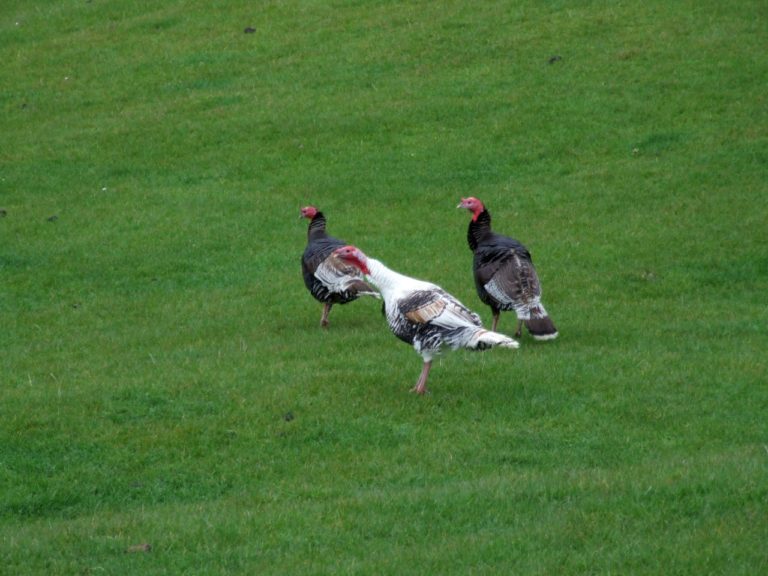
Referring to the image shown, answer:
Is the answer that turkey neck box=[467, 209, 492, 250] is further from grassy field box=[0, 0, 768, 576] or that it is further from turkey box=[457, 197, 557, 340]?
grassy field box=[0, 0, 768, 576]

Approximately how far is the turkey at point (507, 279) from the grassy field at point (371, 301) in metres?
0.37

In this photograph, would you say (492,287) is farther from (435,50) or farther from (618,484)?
(435,50)

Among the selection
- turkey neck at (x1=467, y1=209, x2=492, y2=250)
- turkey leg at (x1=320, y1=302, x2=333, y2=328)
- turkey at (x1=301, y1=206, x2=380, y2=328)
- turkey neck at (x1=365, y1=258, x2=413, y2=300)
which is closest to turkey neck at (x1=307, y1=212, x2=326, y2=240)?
turkey at (x1=301, y1=206, x2=380, y2=328)

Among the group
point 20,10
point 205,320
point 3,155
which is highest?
point 20,10

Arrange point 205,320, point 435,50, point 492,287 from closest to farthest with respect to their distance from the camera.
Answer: point 492,287
point 205,320
point 435,50

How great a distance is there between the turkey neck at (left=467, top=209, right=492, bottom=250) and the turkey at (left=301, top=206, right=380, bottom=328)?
1.50 metres

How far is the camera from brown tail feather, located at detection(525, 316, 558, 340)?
15.0 m

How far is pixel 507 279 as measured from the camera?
15164 millimetres

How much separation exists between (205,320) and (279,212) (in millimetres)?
5815

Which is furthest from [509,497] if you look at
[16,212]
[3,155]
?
[3,155]

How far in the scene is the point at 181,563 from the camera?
8625mm

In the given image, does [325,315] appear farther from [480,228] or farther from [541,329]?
[541,329]

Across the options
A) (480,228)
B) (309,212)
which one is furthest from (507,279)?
(309,212)

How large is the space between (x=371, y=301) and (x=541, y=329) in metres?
4.43
